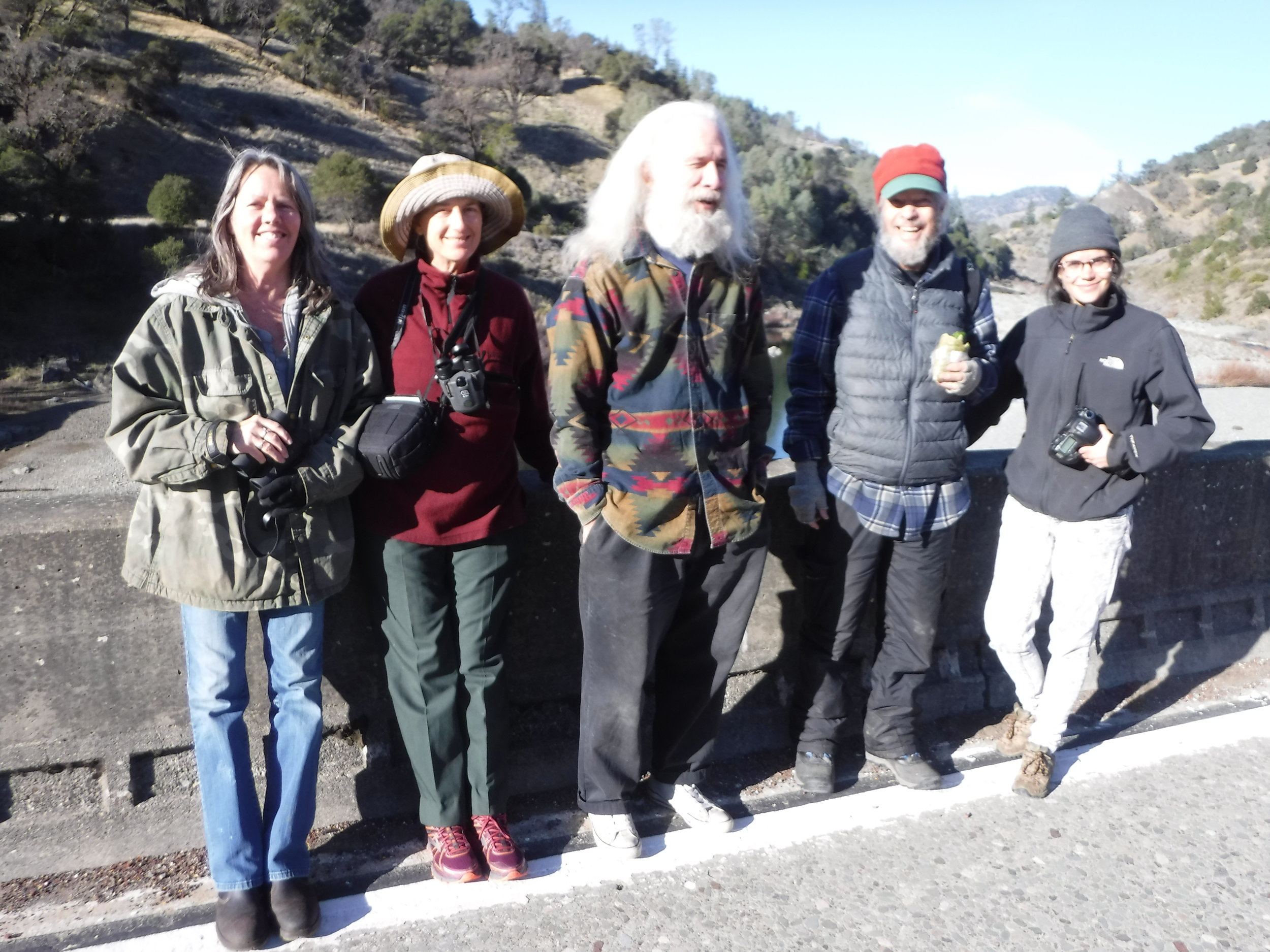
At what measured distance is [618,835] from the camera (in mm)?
2980

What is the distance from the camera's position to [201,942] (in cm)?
259

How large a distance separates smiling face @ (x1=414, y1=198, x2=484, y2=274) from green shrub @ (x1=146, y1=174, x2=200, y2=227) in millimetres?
29190

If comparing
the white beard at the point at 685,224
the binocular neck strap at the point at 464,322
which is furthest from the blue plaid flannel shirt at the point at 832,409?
the binocular neck strap at the point at 464,322

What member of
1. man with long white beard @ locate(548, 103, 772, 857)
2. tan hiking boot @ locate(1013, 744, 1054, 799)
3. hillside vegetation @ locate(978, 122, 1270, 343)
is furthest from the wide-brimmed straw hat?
hillside vegetation @ locate(978, 122, 1270, 343)

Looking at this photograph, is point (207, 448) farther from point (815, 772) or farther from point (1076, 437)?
point (1076, 437)

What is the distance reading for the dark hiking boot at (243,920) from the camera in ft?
8.38

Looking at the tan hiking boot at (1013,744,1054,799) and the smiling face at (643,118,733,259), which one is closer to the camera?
the smiling face at (643,118,733,259)

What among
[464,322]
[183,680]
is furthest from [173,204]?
[464,322]

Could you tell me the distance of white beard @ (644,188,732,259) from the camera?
2.74 m

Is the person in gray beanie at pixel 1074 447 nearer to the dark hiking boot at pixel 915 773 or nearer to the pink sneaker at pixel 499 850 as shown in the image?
the dark hiking boot at pixel 915 773

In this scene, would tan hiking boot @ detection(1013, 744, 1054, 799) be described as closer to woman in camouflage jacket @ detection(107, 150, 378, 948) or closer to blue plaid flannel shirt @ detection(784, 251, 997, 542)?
blue plaid flannel shirt @ detection(784, 251, 997, 542)

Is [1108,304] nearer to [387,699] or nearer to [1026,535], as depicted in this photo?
[1026,535]

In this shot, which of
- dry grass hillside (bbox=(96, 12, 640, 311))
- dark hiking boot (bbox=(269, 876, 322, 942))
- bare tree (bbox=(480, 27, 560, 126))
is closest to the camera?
dark hiking boot (bbox=(269, 876, 322, 942))

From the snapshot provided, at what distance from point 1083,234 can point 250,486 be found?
2680 mm
